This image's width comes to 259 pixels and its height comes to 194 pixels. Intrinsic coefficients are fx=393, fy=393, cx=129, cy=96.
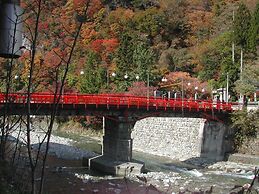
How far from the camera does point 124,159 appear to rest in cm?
2369

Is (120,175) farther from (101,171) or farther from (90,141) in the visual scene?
(90,141)

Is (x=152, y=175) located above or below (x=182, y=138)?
below

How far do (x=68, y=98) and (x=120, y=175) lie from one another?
5.36 metres

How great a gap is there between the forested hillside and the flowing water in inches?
365

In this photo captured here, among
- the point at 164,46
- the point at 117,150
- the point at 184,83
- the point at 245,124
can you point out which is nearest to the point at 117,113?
the point at 117,150

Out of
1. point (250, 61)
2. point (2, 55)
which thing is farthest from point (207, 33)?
point (2, 55)

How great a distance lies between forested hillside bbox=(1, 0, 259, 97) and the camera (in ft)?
133

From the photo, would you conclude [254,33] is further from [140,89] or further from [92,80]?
[92,80]

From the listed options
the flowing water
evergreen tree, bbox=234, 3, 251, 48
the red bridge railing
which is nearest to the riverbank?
the flowing water

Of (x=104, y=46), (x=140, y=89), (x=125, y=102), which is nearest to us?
(x=125, y=102)

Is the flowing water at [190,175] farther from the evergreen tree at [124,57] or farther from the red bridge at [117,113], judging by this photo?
→ the evergreen tree at [124,57]

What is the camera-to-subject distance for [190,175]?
22.8m

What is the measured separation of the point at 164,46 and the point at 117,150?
32.2 m

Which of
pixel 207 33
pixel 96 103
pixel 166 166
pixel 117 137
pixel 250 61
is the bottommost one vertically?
pixel 166 166
